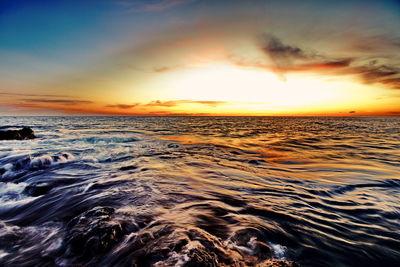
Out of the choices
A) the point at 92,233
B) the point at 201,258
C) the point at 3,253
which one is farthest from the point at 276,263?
the point at 3,253

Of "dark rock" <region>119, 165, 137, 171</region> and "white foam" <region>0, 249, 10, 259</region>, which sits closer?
"white foam" <region>0, 249, 10, 259</region>

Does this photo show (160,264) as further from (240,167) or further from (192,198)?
(240,167)

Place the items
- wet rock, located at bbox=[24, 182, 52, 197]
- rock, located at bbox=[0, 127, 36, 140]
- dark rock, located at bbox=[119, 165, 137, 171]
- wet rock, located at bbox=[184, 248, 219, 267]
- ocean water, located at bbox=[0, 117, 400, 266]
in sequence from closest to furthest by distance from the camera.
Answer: wet rock, located at bbox=[184, 248, 219, 267] → ocean water, located at bbox=[0, 117, 400, 266] → wet rock, located at bbox=[24, 182, 52, 197] → dark rock, located at bbox=[119, 165, 137, 171] → rock, located at bbox=[0, 127, 36, 140]

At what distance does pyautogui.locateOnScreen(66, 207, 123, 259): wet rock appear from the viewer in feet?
9.54

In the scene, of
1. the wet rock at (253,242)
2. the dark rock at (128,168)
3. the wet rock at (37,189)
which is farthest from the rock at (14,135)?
the wet rock at (253,242)

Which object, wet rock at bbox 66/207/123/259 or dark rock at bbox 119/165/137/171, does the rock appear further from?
wet rock at bbox 66/207/123/259

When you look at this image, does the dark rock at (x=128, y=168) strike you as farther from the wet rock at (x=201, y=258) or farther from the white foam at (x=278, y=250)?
the white foam at (x=278, y=250)

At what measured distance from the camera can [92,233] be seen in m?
3.22

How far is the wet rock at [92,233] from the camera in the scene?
114 inches

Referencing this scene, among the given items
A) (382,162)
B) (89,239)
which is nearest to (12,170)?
(89,239)

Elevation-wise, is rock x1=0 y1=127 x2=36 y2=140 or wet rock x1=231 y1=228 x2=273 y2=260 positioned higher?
wet rock x1=231 y1=228 x2=273 y2=260

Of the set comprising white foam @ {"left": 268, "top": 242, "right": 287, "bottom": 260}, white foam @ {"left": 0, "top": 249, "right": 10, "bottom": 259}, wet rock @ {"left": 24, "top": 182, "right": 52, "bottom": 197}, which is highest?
white foam @ {"left": 268, "top": 242, "right": 287, "bottom": 260}

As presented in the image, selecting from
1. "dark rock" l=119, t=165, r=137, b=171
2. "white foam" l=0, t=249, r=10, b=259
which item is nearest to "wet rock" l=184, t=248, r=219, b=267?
"white foam" l=0, t=249, r=10, b=259

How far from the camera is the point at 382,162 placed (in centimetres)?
898
